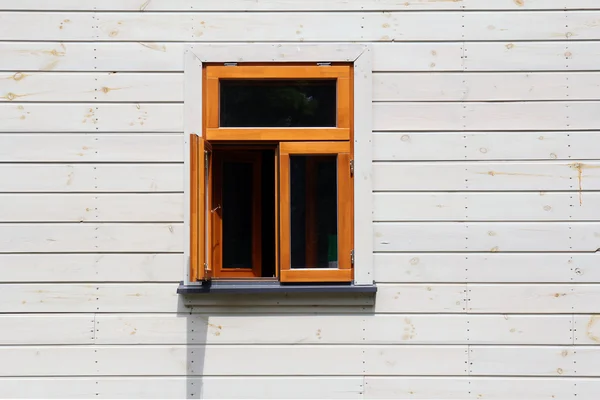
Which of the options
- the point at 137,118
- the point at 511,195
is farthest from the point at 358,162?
the point at 137,118

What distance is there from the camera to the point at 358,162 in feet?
11.9

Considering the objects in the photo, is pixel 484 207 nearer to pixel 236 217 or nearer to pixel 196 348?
pixel 236 217

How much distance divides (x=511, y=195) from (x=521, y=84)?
0.67 meters

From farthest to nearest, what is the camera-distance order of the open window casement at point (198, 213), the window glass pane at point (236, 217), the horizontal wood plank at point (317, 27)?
the window glass pane at point (236, 217), the horizontal wood plank at point (317, 27), the open window casement at point (198, 213)

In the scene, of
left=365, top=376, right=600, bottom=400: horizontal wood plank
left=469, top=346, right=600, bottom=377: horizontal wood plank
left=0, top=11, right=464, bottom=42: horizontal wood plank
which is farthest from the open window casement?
left=469, top=346, right=600, bottom=377: horizontal wood plank

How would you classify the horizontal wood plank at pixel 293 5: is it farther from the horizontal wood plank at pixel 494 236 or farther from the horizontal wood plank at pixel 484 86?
the horizontal wood plank at pixel 494 236

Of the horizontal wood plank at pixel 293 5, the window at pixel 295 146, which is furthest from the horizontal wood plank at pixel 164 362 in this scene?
the horizontal wood plank at pixel 293 5

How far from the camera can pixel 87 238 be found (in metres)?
3.62

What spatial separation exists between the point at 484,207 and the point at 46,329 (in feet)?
8.78

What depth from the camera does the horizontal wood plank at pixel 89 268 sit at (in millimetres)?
3609

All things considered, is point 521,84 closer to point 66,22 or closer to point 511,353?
point 511,353

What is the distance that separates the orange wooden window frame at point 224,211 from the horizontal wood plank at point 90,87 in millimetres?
464

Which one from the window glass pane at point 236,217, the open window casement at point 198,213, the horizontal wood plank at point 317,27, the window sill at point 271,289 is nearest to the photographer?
the open window casement at point 198,213

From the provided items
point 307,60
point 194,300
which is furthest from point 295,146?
point 194,300
